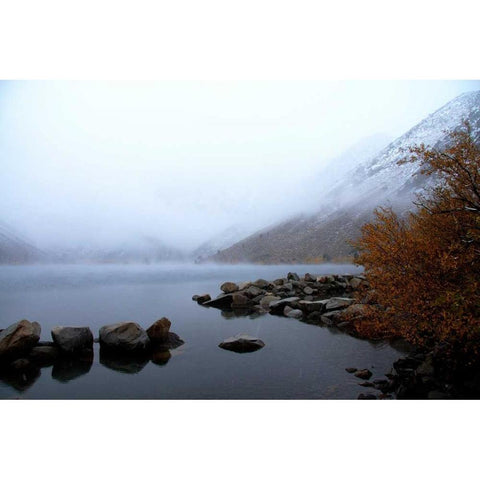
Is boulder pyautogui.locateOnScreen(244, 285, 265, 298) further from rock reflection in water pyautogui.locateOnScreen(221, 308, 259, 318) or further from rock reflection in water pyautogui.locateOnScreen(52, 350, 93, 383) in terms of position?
rock reflection in water pyautogui.locateOnScreen(52, 350, 93, 383)

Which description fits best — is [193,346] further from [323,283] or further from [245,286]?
[323,283]

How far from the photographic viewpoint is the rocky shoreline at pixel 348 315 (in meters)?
8.06

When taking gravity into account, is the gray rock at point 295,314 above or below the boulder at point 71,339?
below

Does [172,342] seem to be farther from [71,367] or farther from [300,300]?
[300,300]

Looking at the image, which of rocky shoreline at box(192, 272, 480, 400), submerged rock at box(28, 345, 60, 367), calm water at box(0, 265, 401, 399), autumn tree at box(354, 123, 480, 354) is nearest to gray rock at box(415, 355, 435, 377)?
rocky shoreline at box(192, 272, 480, 400)

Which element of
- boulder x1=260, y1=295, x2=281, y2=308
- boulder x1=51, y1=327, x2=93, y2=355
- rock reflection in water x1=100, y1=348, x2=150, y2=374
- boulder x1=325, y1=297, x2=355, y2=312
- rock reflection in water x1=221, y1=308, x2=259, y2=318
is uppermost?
boulder x1=51, y1=327, x2=93, y2=355

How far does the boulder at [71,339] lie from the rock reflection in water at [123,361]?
681 mm

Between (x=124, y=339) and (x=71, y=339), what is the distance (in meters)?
1.91

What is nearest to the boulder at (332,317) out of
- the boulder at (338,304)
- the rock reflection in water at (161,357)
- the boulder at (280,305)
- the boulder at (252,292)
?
the boulder at (338,304)

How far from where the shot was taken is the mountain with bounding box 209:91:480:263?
82312 mm

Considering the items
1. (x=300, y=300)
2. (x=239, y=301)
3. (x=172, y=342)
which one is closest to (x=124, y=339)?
(x=172, y=342)

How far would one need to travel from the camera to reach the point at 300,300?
24.0 m

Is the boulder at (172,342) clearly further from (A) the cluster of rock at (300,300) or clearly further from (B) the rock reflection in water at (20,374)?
(A) the cluster of rock at (300,300)

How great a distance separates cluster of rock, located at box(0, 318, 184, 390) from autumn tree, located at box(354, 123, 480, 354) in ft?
26.4
